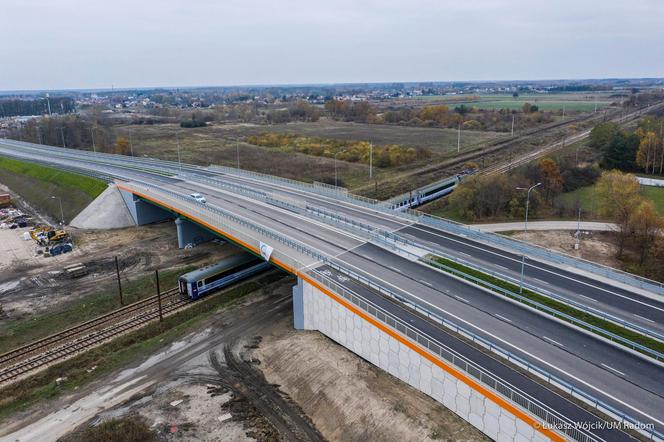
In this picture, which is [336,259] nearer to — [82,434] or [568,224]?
[82,434]

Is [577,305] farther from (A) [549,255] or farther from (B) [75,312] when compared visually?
(B) [75,312]

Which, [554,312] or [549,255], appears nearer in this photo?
[554,312]

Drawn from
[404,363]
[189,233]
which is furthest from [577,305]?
[189,233]

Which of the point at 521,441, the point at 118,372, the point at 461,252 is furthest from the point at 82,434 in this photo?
the point at 461,252

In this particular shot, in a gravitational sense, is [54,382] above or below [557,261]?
below

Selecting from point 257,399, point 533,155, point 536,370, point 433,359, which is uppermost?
point 533,155

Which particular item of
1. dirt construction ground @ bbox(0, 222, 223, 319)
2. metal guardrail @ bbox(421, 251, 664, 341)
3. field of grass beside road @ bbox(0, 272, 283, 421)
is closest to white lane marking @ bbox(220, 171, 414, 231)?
metal guardrail @ bbox(421, 251, 664, 341)
